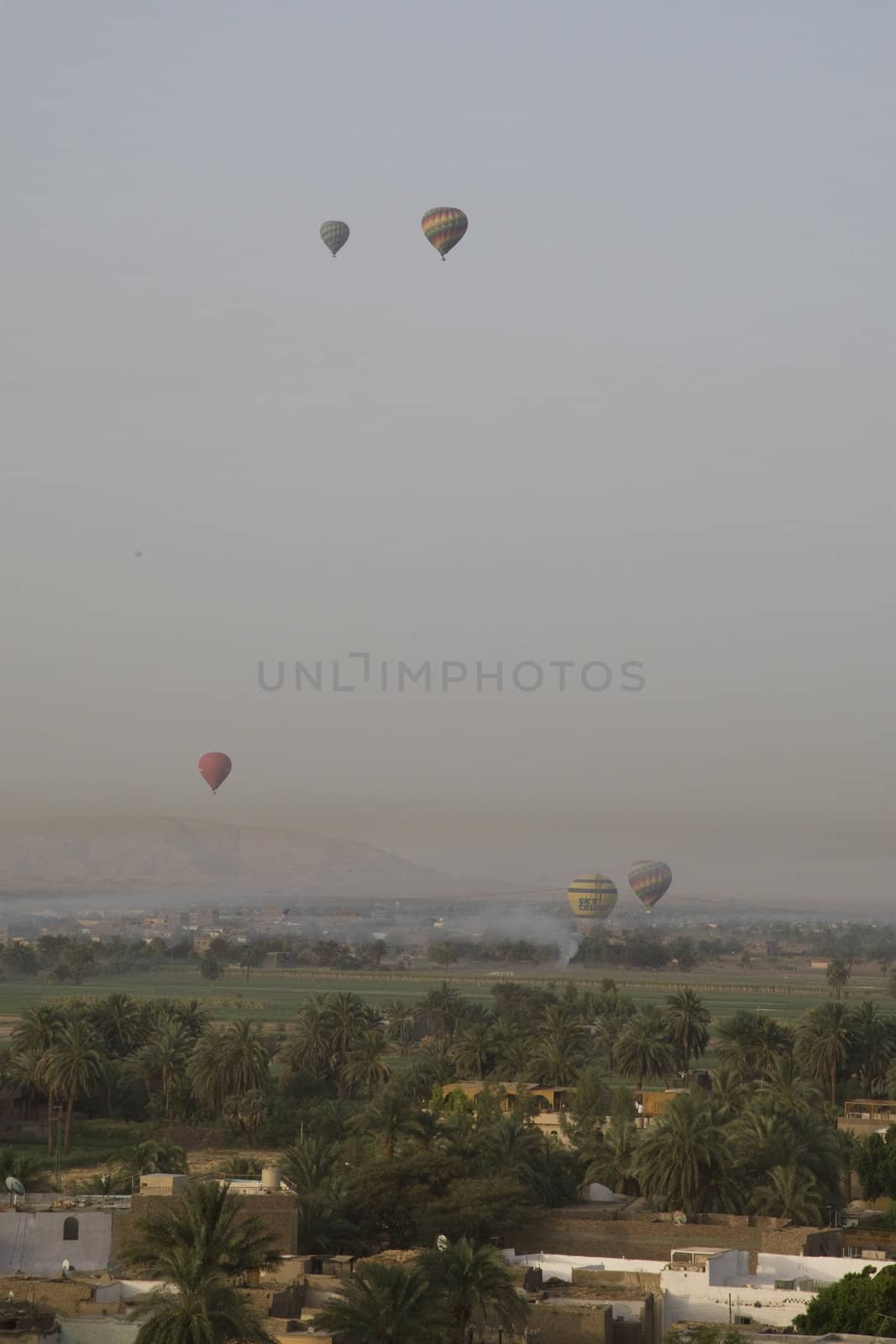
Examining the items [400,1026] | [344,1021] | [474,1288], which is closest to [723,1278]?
[474,1288]

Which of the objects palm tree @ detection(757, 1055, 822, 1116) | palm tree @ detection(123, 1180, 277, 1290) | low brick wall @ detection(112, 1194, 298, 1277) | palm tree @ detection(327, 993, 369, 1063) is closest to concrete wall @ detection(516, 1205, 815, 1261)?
low brick wall @ detection(112, 1194, 298, 1277)

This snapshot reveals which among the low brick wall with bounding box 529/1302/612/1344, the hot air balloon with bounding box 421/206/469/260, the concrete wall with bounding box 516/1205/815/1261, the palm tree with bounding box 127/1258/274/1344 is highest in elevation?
the hot air balloon with bounding box 421/206/469/260

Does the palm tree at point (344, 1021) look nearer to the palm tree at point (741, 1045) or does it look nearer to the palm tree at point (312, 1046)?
the palm tree at point (312, 1046)

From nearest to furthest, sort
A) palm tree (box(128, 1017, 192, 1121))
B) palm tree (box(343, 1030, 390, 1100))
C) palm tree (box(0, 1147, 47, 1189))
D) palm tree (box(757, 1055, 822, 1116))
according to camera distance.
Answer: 1. palm tree (box(0, 1147, 47, 1189))
2. palm tree (box(757, 1055, 822, 1116))
3. palm tree (box(128, 1017, 192, 1121))
4. palm tree (box(343, 1030, 390, 1100))

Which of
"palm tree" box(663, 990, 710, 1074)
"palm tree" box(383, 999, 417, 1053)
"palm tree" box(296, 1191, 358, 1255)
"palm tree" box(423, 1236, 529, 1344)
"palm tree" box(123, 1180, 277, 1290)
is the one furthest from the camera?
"palm tree" box(383, 999, 417, 1053)

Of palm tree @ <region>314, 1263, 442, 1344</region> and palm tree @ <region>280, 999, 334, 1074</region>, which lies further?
palm tree @ <region>280, 999, 334, 1074</region>

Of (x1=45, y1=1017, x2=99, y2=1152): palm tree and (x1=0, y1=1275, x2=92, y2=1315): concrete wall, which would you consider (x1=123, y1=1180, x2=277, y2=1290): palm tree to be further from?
(x1=45, y1=1017, x2=99, y2=1152): palm tree

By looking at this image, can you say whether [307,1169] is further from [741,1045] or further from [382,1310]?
[741,1045]

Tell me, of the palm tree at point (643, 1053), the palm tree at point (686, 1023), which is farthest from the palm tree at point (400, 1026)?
the palm tree at point (643, 1053)
